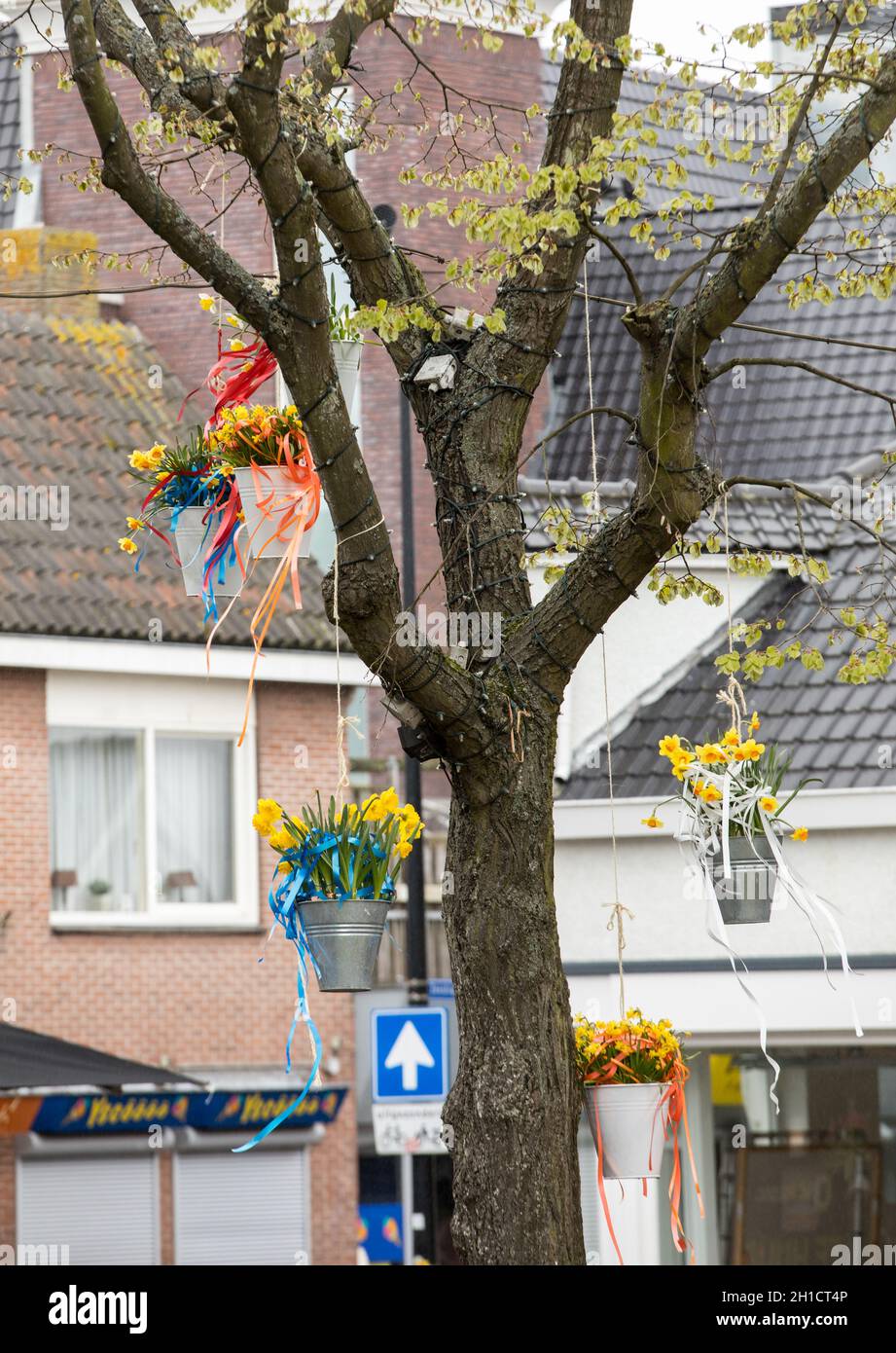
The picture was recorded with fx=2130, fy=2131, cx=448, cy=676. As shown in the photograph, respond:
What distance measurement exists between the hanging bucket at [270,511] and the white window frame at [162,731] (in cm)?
1092

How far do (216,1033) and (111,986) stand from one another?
3.48 ft

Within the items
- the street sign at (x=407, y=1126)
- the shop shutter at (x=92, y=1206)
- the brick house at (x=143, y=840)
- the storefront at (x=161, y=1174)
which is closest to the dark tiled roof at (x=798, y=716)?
the street sign at (x=407, y=1126)

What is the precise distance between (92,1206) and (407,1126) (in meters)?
4.35

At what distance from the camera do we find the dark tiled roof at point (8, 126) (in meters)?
22.0

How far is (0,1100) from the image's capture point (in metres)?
16.7

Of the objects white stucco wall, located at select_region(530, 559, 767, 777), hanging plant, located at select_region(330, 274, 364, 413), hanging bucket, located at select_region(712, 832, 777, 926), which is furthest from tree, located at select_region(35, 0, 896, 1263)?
white stucco wall, located at select_region(530, 559, 767, 777)

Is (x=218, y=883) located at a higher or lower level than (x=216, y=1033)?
higher

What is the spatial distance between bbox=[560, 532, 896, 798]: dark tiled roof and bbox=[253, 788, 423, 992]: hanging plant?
8156mm

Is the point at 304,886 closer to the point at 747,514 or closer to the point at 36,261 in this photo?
the point at 747,514

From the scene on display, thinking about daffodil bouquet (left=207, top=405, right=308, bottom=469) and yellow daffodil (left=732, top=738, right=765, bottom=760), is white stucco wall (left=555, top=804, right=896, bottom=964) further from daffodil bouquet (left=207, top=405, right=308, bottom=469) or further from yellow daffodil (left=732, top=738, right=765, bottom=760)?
daffodil bouquet (left=207, top=405, right=308, bottom=469)

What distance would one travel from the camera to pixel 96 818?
18.0m

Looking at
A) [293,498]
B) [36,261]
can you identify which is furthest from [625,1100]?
[36,261]
